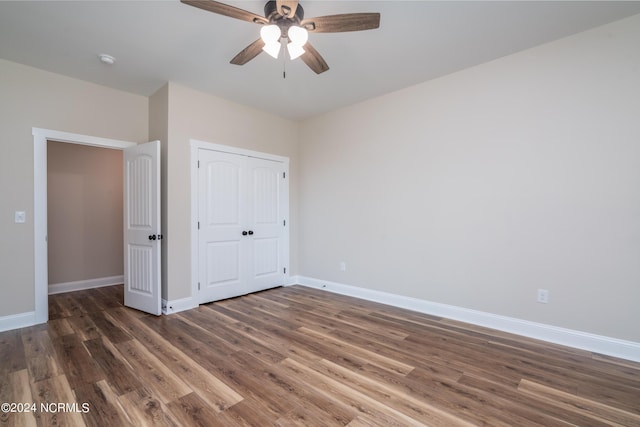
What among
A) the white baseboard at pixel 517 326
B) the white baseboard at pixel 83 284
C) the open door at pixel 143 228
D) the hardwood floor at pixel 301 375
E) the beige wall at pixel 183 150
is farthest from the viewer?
the white baseboard at pixel 83 284

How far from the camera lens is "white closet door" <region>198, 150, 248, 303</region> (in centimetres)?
378

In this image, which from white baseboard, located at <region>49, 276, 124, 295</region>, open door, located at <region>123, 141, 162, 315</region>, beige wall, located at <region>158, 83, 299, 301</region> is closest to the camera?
open door, located at <region>123, 141, 162, 315</region>

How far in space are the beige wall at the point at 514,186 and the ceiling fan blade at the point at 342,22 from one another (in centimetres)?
180

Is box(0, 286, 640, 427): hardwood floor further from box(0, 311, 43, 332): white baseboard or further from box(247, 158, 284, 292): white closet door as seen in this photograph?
box(247, 158, 284, 292): white closet door

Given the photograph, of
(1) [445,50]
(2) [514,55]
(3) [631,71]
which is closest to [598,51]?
(3) [631,71]

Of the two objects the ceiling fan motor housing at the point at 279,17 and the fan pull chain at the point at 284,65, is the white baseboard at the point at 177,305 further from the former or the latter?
the ceiling fan motor housing at the point at 279,17

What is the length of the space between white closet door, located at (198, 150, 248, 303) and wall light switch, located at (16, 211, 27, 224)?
1741mm

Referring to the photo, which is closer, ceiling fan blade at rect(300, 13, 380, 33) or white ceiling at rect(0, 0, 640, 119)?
ceiling fan blade at rect(300, 13, 380, 33)

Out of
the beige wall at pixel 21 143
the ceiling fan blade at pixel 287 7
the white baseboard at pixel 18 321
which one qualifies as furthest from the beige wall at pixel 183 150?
the ceiling fan blade at pixel 287 7

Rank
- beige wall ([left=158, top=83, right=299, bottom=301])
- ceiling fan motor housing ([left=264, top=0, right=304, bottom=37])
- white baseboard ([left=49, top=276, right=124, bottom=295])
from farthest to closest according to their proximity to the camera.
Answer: white baseboard ([left=49, top=276, right=124, bottom=295])
beige wall ([left=158, top=83, right=299, bottom=301])
ceiling fan motor housing ([left=264, top=0, right=304, bottom=37])

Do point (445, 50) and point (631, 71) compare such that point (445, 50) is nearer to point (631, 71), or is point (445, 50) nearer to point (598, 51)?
point (598, 51)

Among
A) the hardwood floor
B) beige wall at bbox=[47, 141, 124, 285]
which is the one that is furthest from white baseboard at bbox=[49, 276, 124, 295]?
the hardwood floor

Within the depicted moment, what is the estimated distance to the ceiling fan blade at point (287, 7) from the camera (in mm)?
1817

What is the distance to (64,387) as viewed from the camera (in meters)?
1.95
